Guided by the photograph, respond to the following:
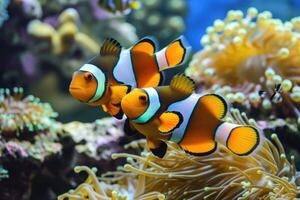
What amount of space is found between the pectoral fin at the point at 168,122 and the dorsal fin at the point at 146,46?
39 centimetres

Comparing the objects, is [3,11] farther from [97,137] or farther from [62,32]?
[97,137]

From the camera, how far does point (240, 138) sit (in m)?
1.51

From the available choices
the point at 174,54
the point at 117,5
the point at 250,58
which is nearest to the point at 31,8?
the point at 117,5

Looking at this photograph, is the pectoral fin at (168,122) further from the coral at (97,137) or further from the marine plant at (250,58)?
the coral at (97,137)

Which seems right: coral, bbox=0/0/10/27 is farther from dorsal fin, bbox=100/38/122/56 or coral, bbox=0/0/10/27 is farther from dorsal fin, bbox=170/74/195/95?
dorsal fin, bbox=170/74/195/95

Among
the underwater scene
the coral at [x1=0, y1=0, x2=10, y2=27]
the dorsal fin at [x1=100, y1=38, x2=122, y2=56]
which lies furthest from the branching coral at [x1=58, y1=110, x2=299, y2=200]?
the coral at [x1=0, y1=0, x2=10, y2=27]

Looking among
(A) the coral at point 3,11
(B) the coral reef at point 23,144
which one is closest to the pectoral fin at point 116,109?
(B) the coral reef at point 23,144

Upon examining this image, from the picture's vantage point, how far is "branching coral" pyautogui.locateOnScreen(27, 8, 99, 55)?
412 cm

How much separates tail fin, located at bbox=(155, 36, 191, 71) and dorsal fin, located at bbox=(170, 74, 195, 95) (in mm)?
183

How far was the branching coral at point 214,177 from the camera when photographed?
6.09 ft

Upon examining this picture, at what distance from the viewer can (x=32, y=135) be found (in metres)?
2.60

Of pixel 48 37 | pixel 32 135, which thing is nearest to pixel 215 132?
pixel 32 135

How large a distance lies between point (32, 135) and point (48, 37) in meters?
1.82

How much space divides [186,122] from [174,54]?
0.36 metres
